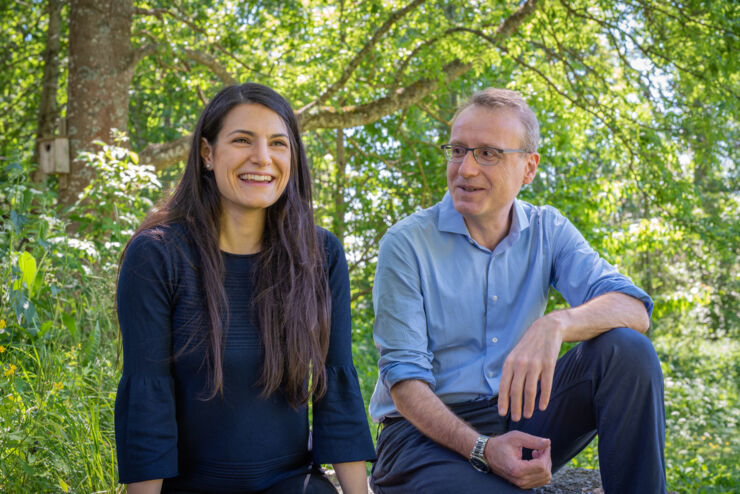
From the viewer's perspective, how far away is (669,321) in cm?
1596

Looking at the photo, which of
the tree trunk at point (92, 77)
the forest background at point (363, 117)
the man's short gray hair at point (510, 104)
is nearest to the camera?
the man's short gray hair at point (510, 104)

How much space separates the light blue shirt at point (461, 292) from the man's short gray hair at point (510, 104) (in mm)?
280

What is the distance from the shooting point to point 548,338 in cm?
215

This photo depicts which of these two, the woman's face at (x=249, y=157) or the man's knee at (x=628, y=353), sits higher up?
the woman's face at (x=249, y=157)

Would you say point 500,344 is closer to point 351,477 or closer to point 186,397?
point 351,477

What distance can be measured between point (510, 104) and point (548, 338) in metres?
0.93

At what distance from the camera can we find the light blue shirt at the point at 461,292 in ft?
7.84

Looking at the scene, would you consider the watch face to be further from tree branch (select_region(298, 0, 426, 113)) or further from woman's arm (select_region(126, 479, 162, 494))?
tree branch (select_region(298, 0, 426, 113))

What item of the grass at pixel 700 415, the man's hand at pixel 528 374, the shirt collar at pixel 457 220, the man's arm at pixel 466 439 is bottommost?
the grass at pixel 700 415

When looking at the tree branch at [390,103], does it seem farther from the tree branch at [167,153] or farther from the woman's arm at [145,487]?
the woman's arm at [145,487]

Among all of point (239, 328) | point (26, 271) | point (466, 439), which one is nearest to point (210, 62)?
point (26, 271)

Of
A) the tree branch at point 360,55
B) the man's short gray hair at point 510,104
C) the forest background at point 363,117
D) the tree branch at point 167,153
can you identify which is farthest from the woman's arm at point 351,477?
the tree branch at point 167,153

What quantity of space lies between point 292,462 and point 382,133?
24.0 ft

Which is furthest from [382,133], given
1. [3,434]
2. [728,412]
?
[3,434]
